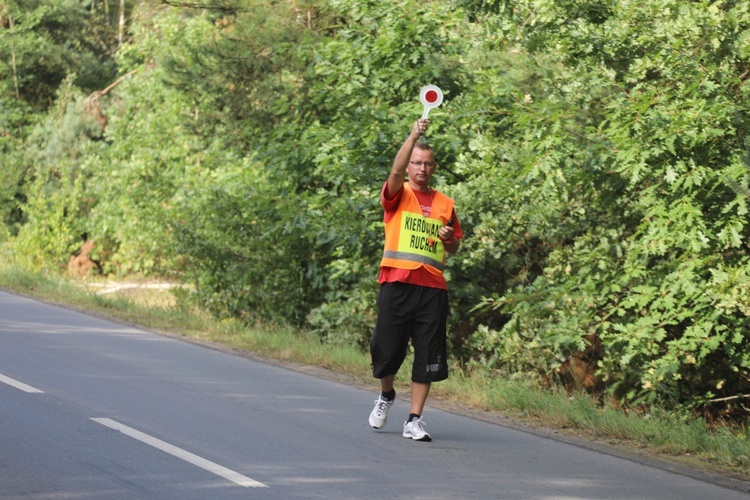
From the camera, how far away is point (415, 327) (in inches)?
317

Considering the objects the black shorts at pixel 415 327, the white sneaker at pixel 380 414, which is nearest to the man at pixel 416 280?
the black shorts at pixel 415 327

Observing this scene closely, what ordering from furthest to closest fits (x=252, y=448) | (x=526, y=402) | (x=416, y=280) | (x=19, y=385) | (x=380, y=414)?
(x=526, y=402)
(x=19, y=385)
(x=380, y=414)
(x=416, y=280)
(x=252, y=448)

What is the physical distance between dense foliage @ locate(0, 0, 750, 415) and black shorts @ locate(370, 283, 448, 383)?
2.33 meters

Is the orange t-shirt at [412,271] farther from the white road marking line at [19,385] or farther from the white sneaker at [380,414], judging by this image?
the white road marking line at [19,385]

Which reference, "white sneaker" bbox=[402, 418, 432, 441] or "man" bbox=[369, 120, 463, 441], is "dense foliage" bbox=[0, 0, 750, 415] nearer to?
"man" bbox=[369, 120, 463, 441]

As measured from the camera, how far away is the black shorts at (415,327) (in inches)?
A: 313

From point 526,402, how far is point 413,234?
8.56 ft

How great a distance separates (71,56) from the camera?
40000 millimetres

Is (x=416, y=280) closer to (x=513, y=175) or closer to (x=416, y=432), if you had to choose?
(x=416, y=432)

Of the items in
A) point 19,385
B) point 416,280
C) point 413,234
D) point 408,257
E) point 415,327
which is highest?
point 413,234

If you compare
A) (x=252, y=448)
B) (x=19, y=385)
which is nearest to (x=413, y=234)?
(x=252, y=448)

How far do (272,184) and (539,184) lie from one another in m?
5.87

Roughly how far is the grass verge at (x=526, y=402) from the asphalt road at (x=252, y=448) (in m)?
0.52

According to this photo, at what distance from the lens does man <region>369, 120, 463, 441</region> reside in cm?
784
